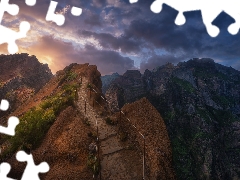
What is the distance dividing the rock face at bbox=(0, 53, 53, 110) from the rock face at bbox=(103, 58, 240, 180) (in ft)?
116

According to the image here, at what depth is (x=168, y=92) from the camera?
156 meters

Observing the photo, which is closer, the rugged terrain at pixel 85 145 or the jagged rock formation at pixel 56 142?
the rugged terrain at pixel 85 145

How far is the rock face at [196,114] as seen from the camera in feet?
392

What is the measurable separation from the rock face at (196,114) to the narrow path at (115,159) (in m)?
73.3

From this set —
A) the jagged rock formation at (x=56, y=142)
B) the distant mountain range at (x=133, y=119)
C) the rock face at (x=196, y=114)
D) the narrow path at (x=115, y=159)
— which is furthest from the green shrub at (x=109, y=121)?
the rock face at (x=196, y=114)

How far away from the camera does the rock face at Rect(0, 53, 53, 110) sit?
55.4 m

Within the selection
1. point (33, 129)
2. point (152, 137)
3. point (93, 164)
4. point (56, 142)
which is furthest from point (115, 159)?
point (33, 129)

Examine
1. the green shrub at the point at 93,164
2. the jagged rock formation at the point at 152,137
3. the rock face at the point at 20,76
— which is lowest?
the green shrub at the point at 93,164

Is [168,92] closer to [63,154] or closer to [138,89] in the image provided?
[138,89]

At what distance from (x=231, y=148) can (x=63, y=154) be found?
13998cm

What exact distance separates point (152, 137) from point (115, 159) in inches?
122

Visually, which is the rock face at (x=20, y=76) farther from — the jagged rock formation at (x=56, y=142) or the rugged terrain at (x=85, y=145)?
the rugged terrain at (x=85, y=145)

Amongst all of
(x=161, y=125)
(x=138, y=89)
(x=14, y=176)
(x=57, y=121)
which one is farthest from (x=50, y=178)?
(x=138, y=89)

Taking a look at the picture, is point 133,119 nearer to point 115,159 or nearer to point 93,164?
point 115,159
